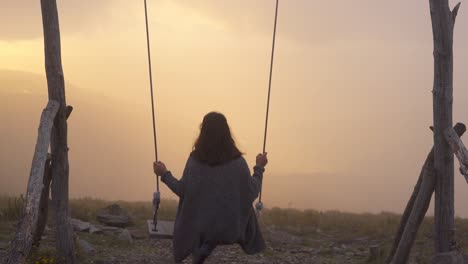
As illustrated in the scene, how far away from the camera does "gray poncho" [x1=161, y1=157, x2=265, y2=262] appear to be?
22.9 feet

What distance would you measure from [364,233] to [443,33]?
7.40 m

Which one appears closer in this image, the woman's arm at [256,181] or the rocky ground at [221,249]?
the woman's arm at [256,181]

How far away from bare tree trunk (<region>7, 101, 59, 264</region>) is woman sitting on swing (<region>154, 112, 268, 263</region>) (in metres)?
1.30

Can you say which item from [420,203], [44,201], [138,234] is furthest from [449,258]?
[138,234]

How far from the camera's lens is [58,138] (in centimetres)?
899

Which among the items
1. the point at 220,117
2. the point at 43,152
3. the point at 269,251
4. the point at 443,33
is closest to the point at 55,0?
the point at 43,152

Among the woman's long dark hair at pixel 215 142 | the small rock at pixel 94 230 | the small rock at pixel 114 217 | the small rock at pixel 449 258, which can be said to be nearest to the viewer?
the woman's long dark hair at pixel 215 142

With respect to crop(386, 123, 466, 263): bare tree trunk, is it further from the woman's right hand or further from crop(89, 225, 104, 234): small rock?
crop(89, 225, 104, 234): small rock

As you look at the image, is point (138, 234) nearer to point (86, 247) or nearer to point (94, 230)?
point (94, 230)

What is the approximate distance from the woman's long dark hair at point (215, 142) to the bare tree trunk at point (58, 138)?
2.75 metres

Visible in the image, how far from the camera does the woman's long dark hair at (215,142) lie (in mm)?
6871

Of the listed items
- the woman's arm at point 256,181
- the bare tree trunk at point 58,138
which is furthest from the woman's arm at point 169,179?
the bare tree trunk at point 58,138

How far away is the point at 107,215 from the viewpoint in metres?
15.0

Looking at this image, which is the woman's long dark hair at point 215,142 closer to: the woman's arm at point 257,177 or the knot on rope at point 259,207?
the woman's arm at point 257,177
